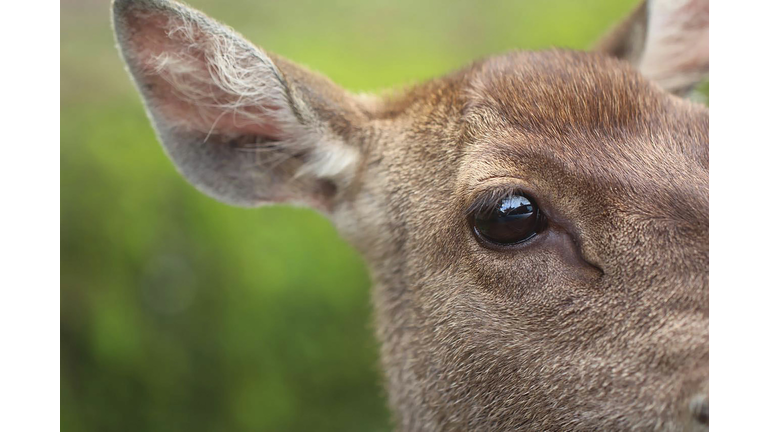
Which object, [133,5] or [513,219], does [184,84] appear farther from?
[513,219]

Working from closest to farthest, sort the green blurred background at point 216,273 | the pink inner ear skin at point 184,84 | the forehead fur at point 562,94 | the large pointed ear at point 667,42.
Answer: the forehead fur at point 562,94 → the pink inner ear skin at point 184,84 → the large pointed ear at point 667,42 → the green blurred background at point 216,273

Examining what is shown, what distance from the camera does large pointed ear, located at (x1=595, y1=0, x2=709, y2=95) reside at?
10.9 ft

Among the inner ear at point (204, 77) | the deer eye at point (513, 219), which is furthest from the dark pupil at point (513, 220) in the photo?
the inner ear at point (204, 77)

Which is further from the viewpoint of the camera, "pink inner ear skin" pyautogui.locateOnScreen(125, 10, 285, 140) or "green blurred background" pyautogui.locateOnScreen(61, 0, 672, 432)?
"green blurred background" pyautogui.locateOnScreen(61, 0, 672, 432)

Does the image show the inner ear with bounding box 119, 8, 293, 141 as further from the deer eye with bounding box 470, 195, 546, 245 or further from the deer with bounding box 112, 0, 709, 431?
the deer eye with bounding box 470, 195, 546, 245

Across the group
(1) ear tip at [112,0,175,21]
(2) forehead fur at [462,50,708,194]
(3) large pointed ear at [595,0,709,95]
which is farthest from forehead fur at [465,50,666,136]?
(1) ear tip at [112,0,175,21]

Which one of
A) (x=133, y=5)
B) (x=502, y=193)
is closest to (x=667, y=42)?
(x=502, y=193)

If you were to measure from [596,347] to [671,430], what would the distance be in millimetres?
332

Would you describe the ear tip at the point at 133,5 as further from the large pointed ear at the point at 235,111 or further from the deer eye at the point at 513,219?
the deer eye at the point at 513,219

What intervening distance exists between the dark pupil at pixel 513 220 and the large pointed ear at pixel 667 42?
1343 mm

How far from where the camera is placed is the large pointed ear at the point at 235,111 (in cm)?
288

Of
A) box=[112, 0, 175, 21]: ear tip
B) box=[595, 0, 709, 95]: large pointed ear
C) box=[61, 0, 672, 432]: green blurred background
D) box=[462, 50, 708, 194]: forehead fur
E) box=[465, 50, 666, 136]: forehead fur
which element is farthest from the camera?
box=[61, 0, 672, 432]: green blurred background

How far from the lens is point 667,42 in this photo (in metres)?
3.42
